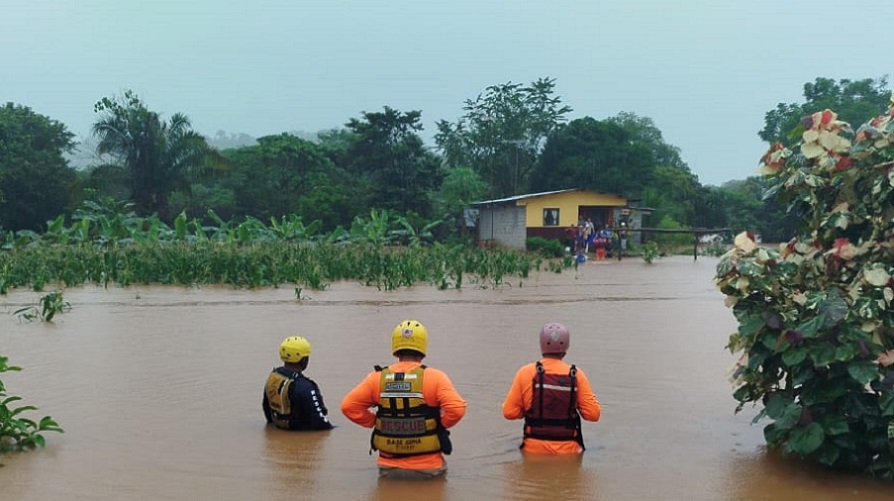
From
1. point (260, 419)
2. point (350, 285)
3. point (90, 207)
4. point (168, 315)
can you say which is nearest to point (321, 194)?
point (90, 207)

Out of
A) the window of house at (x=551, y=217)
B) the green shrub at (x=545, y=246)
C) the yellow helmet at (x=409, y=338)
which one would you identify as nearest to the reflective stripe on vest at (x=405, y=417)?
the yellow helmet at (x=409, y=338)

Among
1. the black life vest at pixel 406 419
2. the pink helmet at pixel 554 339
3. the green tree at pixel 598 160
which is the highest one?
the green tree at pixel 598 160

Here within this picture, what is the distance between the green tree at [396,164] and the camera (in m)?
44.3

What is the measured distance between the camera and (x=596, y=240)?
123 feet

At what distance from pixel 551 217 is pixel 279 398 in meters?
34.0

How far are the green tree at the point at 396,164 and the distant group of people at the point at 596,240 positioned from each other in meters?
8.07

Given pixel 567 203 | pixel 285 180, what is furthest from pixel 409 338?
pixel 285 180

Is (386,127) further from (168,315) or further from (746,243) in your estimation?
(746,243)

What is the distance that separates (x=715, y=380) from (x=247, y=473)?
5.63 m

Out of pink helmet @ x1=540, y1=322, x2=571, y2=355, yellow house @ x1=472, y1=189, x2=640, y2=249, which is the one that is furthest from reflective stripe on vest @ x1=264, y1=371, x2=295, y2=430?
yellow house @ x1=472, y1=189, x2=640, y2=249

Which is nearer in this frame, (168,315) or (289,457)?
(289,457)

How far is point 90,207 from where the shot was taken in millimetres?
36062

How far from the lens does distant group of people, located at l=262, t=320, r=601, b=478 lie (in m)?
5.92

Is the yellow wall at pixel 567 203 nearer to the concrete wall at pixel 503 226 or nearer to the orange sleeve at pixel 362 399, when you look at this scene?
the concrete wall at pixel 503 226
